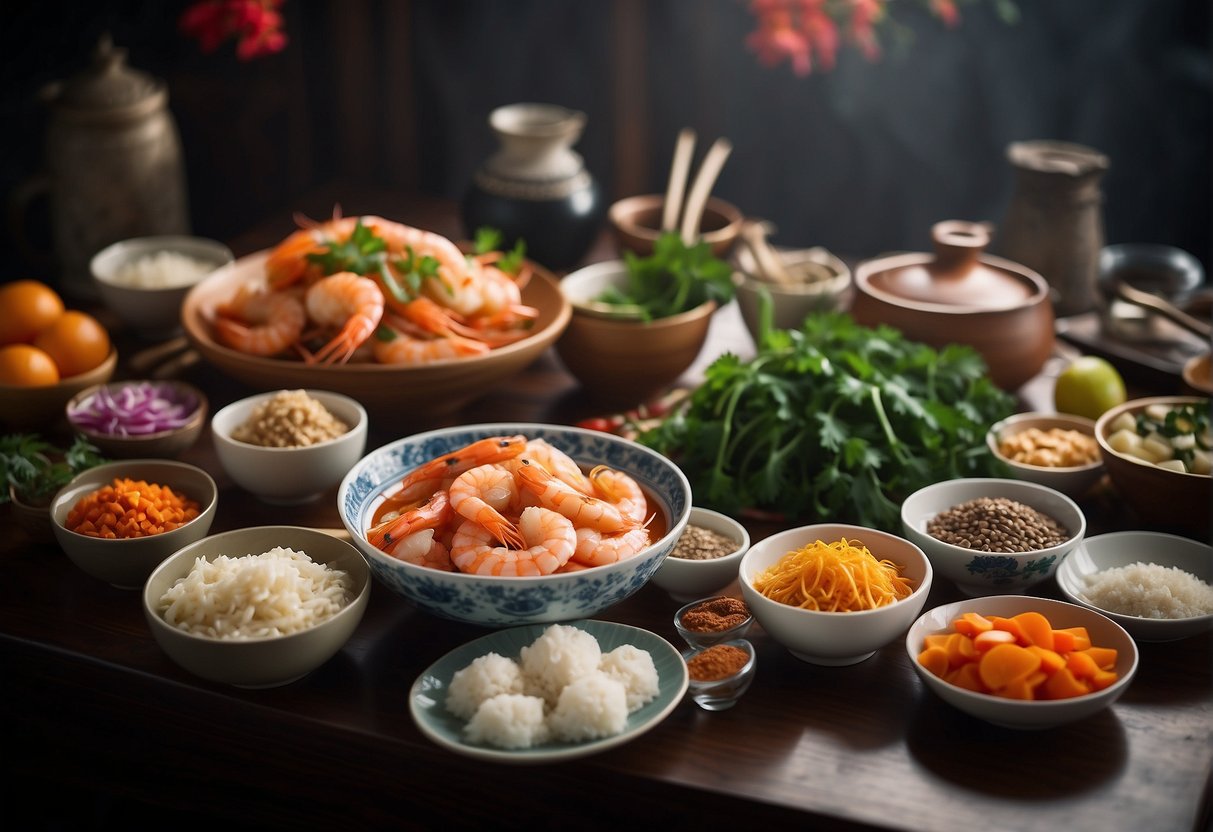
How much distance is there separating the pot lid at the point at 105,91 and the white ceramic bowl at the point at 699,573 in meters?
1.67

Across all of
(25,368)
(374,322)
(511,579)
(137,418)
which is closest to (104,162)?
(25,368)

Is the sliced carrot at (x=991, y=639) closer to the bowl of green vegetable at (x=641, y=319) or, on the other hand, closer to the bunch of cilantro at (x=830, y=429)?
the bunch of cilantro at (x=830, y=429)

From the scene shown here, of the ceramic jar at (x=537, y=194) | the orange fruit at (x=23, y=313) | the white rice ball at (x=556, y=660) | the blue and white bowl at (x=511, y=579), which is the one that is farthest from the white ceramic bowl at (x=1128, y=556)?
the orange fruit at (x=23, y=313)

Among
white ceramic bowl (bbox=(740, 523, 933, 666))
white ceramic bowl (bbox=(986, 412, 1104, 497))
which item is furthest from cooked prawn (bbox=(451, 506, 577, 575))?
white ceramic bowl (bbox=(986, 412, 1104, 497))

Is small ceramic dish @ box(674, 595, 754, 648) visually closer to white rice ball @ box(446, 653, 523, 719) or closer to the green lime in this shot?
white rice ball @ box(446, 653, 523, 719)

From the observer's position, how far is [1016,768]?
1.30m

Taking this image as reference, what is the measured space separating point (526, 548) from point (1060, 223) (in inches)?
62.1

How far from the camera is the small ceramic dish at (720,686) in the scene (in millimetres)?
1373

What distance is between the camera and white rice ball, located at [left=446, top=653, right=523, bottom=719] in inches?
51.6

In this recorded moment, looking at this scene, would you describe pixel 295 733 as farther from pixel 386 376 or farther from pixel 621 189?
pixel 621 189

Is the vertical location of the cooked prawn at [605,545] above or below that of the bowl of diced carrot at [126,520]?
above

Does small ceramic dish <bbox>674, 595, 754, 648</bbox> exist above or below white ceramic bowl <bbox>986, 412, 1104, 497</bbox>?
below

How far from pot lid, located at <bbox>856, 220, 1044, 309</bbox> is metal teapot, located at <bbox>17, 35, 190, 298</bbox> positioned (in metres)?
1.58

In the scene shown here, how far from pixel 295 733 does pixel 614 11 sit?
2579 mm
